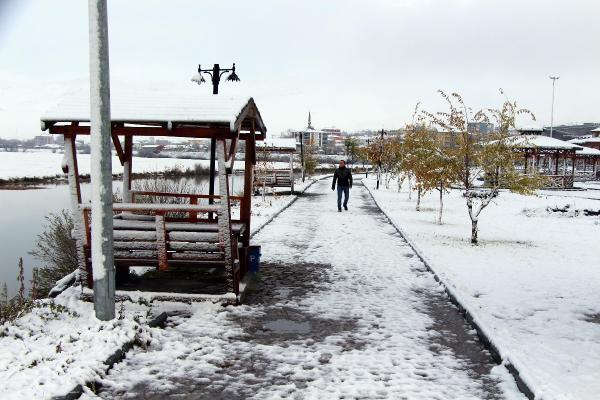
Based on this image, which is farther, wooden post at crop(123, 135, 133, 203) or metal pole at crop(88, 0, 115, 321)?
wooden post at crop(123, 135, 133, 203)

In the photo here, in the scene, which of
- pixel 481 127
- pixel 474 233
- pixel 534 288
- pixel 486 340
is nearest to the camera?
pixel 486 340

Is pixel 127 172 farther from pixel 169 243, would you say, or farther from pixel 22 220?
pixel 22 220

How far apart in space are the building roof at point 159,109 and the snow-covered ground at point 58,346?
7.87ft

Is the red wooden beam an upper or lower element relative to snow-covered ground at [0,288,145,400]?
upper

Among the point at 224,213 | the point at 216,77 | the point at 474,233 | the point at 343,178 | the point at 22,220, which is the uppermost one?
the point at 216,77

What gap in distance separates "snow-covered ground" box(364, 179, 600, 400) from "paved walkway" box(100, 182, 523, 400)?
0.37 m

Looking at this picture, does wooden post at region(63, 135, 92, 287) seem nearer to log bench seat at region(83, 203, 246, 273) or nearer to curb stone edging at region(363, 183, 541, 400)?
log bench seat at region(83, 203, 246, 273)

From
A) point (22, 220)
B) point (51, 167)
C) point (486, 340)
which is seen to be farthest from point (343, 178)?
point (51, 167)

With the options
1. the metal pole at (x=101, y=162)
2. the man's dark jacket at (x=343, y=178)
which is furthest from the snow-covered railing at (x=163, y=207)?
the man's dark jacket at (x=343, y=178)

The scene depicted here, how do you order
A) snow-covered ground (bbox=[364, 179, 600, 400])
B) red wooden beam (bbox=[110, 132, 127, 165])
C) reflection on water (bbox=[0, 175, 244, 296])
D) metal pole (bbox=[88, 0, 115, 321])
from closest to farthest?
snow-covered ground (bbox=[364, 179, 600, 400])
metal pole (bbox=[88, 0, 115, 321])
red wooden beam (bbox=[110, 132, 127, 165])
reflection on water (bbox=[0, 175, 244, 296])

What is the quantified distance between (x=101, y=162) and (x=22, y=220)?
66.5 ft

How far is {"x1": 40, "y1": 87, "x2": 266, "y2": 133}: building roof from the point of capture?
6.83 metres

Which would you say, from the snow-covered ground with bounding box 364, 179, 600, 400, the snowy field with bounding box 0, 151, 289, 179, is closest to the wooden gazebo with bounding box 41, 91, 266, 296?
the snow-covered ground with bounding box 364, 179, 600, 400

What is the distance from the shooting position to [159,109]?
7062mm
